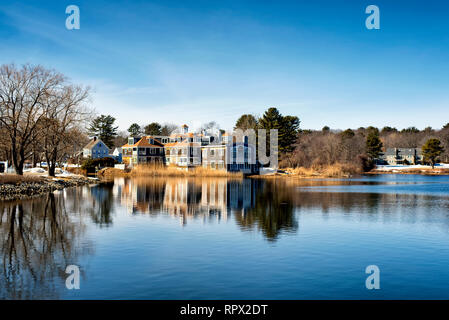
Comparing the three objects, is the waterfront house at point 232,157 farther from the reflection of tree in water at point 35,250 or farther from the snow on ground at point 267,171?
the reflection of tree in water at point 35,250

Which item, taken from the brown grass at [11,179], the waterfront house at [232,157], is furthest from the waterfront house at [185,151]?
the brown grass at [11,179]

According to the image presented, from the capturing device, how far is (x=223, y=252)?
16734mm

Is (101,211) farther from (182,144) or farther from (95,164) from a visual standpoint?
(95,164)

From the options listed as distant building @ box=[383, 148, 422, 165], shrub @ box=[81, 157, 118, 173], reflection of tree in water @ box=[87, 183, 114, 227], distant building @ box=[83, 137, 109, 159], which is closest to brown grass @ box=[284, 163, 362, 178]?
shrub @ box=[81, 157, 118, 173]

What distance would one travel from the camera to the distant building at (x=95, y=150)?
4353 inches

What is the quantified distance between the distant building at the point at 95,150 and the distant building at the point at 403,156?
10612 cm

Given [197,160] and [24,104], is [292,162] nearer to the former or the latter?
[197,160]

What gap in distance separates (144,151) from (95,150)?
21.4 m

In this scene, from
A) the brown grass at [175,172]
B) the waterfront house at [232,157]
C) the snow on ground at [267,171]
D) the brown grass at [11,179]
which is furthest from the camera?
the snow on ground at [267,171]

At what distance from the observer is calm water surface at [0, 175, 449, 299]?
12.1m

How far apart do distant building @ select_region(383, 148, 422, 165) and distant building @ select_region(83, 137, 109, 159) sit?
10612cm

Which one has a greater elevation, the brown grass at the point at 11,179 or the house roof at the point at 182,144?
the house roof at the point at 182,144

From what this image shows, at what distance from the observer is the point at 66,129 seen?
5784 cm
